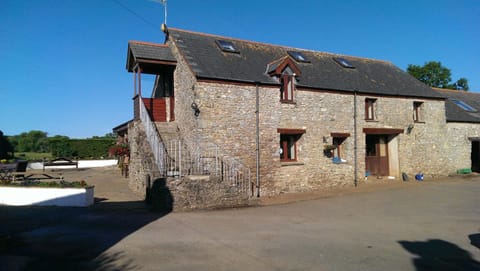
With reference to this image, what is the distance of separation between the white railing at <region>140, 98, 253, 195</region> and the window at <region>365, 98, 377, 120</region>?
25.4 ft

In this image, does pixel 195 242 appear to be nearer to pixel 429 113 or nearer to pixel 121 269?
pixel 121 269

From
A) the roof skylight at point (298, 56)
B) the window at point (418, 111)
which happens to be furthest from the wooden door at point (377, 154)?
the roof skylight at point (298, 56)

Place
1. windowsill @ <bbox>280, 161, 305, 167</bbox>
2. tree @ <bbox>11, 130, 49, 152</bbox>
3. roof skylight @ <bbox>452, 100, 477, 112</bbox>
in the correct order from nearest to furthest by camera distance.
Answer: windowsill @ <bbox>280, 161, 305, 167</bbox>, roof skylight @ <bbox>452, 100, 477, 112</bbox>, tree @ <bbox>11, 130, 49, 152</bbox>

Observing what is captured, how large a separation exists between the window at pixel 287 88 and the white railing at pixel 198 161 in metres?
3.78

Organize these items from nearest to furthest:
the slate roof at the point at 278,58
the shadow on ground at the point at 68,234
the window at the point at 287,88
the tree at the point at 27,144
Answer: the shadow on ground at the point at 68,234, the slate roof at the point at 278,58, the window at the point at 287,88, the tree at the point at 27,144

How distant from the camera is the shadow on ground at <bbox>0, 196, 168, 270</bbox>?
5.48 m

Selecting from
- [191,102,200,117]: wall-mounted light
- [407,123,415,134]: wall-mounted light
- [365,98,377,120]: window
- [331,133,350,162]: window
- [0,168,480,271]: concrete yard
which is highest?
[365,98,377,120]: window

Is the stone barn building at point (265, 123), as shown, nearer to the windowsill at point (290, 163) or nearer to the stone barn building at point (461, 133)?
the windowsill at point (290, 163)

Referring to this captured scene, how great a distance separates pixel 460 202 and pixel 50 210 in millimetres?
13496

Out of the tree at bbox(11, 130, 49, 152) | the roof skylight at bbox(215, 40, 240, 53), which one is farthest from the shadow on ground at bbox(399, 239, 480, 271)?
the tree at bbox(11, 130, 49, 152)

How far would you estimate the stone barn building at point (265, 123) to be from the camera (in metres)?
12.7

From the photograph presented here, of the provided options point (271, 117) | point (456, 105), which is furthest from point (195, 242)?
point (456, 105)

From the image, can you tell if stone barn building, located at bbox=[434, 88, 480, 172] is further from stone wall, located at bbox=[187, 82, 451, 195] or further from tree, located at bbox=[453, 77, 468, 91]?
tree, located at bbox=[453, 77, 468, 91]

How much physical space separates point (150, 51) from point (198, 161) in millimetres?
5706
